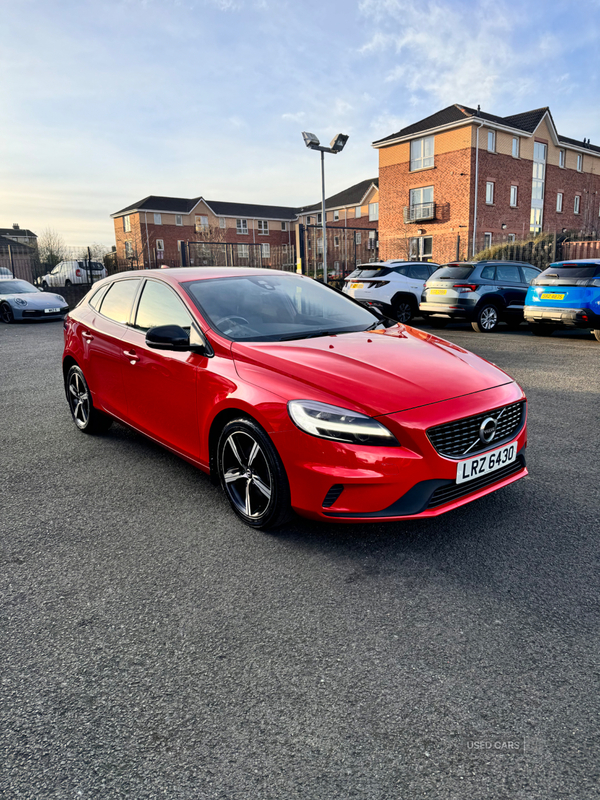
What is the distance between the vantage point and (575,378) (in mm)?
7895

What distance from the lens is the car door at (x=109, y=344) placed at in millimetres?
4680

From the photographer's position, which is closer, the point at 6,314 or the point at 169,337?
the point at 169,337

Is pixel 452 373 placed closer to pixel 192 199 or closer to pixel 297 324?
pixel 297 324

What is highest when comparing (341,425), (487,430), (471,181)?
(471,181)

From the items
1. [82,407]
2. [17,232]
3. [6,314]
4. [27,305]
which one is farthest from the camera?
[17,232]

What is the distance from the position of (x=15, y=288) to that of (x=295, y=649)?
765 inches

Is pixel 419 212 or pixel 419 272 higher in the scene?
pixel 419 212

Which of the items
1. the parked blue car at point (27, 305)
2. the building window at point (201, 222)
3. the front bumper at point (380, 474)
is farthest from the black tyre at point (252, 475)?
the building window at point (201, 222)

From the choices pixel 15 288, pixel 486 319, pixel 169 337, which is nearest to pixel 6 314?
pixel 15 288

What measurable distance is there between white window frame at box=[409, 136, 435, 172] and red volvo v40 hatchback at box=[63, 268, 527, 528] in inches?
1467

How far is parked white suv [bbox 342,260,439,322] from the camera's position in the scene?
589 inches

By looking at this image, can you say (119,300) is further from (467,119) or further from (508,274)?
(467,119)

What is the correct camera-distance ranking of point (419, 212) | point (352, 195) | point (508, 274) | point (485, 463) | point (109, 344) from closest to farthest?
point (485, 463) → point (109, 344) → point (508, 274) → point (419, 212) → point (352, 195)

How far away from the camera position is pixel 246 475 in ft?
11.3
